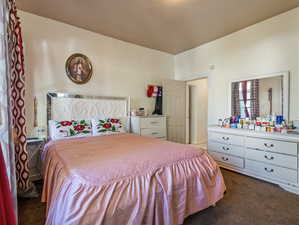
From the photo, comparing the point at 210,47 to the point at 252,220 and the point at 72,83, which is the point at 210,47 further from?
the point at 252,220

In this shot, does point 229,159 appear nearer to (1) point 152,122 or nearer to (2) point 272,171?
(2) point 272,171

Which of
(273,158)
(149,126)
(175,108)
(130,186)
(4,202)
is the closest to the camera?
(4,202)

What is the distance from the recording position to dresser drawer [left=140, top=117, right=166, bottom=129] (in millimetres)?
3449

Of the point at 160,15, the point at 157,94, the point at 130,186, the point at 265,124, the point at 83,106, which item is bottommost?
the point at 130,186

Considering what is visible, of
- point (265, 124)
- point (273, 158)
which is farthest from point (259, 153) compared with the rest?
point (265, 124)

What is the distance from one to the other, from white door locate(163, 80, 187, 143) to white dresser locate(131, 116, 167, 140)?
0.92ft

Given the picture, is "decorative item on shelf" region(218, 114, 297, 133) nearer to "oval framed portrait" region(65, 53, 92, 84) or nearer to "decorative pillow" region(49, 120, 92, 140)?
"decorative pillow" region(49, 120, 92, 140)

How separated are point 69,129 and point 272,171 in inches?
125

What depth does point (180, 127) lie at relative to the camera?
14.0 ft

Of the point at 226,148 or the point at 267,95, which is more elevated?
the point at 267,95

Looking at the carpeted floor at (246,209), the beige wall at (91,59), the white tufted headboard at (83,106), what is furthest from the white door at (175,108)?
the carpeted floor at (246,209)

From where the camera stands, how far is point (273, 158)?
92.7 inches

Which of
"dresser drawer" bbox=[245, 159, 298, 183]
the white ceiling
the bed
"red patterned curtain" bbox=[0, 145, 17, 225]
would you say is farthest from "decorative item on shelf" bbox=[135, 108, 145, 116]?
"red patterned curtain" bbox=[0, 145, 17, 225]

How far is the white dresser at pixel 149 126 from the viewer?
11.2ft
